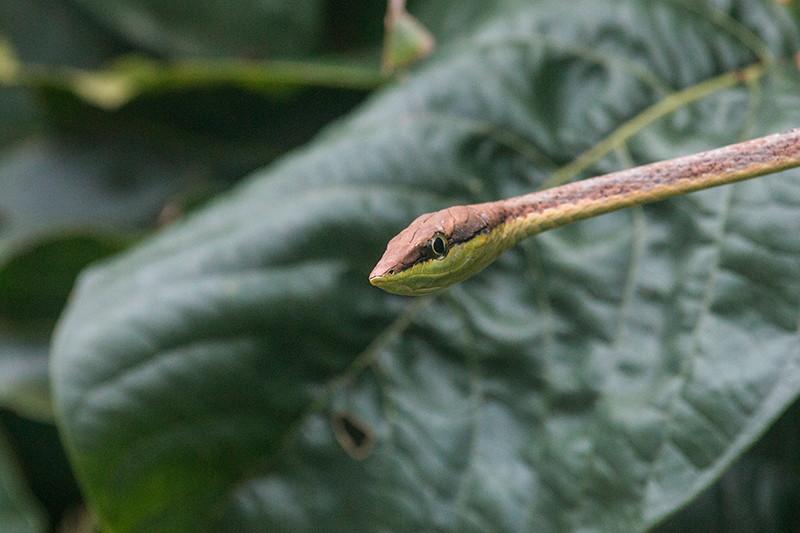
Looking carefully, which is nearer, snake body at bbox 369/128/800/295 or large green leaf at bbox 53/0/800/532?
snake body at bbox 369/128/800/295

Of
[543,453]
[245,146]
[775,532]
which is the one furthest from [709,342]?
[245,146]

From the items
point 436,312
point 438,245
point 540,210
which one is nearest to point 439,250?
point 438,245

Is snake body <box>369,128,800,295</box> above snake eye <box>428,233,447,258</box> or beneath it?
beneath

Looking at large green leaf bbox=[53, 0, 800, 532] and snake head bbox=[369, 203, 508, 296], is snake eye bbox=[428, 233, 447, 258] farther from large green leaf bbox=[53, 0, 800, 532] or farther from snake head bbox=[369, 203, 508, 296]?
large green leaf bbox=[53, 0, 800, 532]

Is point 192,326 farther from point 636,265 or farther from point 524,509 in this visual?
point 636,265

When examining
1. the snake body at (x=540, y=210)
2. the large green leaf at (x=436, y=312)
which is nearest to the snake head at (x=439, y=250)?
the snake body at (x=540, y=210)

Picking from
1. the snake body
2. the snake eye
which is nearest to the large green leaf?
the snake body
